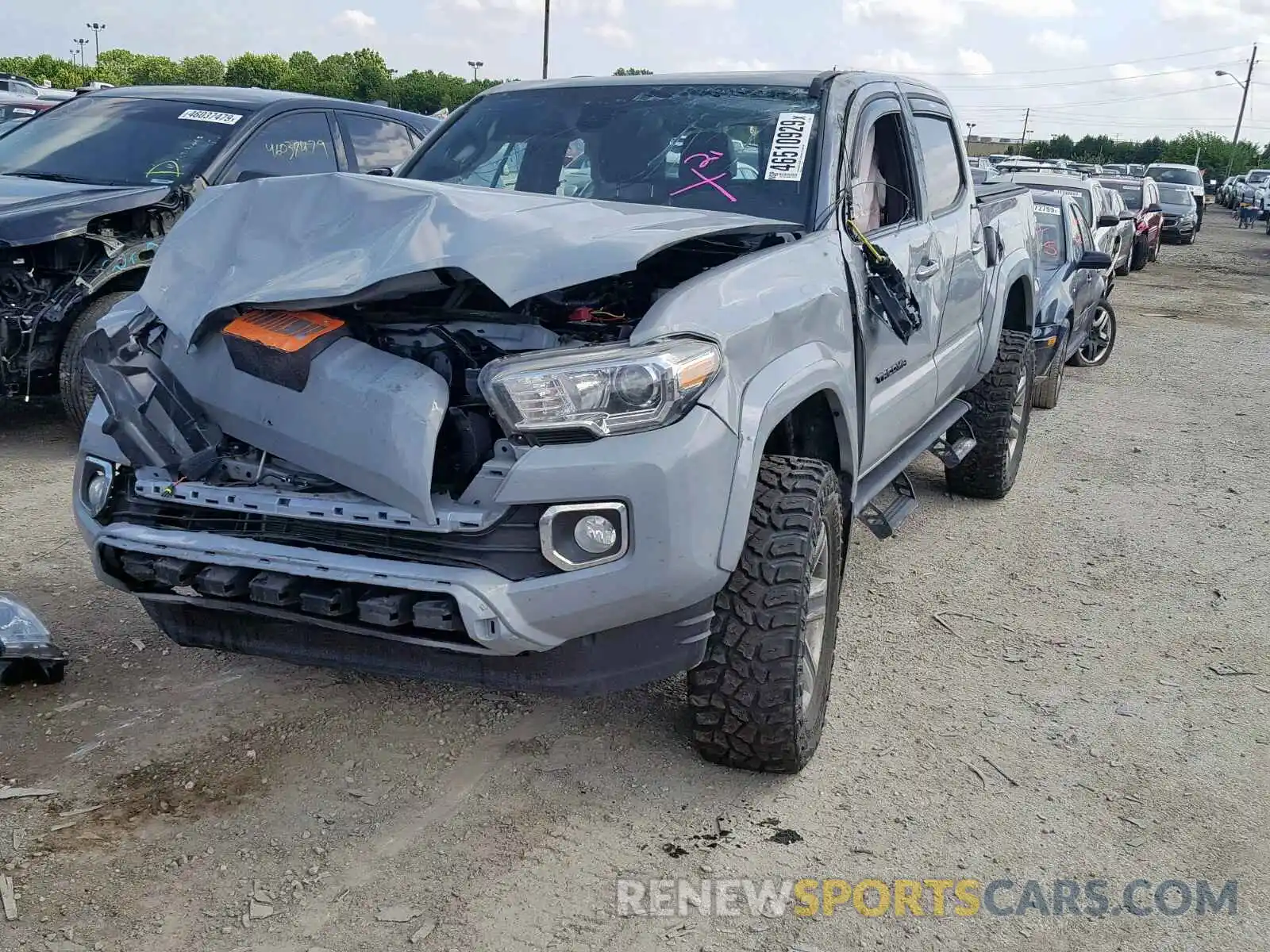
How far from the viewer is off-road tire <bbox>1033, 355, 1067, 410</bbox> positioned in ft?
28.5

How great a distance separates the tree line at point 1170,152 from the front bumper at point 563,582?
233 ft

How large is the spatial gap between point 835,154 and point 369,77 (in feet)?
228

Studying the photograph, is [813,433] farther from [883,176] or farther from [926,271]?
[883,176]

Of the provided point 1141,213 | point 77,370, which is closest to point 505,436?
point 77,370

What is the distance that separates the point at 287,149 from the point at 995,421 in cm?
439

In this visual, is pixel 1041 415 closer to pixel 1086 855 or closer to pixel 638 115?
pixel 638 115

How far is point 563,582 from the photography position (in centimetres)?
259

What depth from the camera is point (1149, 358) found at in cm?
1166

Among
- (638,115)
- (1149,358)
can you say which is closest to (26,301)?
(638,115)

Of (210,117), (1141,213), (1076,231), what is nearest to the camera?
(210,117)

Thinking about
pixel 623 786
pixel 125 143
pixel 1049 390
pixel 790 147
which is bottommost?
pixel 623 786

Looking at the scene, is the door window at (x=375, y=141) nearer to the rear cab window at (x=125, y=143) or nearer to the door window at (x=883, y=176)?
the rear cab window at (x=125, y=143)

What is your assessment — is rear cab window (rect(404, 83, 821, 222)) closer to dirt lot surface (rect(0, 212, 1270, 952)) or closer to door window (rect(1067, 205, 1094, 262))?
dirt lot surface (rect(0, 212, 1270, 952))

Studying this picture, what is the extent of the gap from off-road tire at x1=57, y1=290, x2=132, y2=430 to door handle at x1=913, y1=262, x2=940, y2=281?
154 inches
